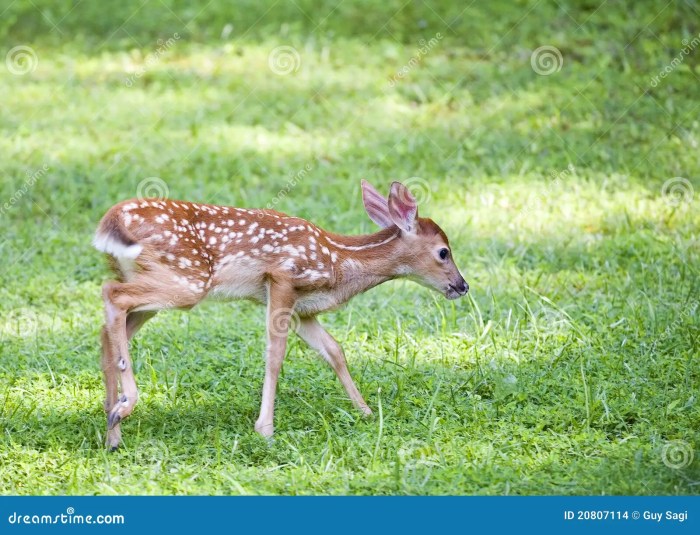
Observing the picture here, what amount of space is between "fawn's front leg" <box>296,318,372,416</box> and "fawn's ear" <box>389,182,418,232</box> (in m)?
0.77

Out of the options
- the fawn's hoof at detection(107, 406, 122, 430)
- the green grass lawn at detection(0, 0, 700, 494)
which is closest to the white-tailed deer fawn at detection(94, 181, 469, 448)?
the fawn's hoof at detection(107, 406, 122, 430)

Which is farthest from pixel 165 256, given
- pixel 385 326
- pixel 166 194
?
pixel 166 194

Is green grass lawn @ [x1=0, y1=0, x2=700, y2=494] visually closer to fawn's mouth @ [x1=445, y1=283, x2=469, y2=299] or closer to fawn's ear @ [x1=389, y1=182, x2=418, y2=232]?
fawn's mouth @ [x1=445, y1=283, x2=469, y2=299]

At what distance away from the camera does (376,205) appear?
682cm

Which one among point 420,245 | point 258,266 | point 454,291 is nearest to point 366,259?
point 420,245

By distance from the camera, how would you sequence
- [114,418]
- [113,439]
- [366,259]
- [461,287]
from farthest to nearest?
[461,287] < [366,259] < [113,439] < [114,418]

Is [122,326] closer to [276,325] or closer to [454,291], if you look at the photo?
[276,325]

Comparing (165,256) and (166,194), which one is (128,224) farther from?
→ (166,194)

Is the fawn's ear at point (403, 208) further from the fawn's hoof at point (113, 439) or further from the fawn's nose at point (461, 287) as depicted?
the fawn's hoof at point (113, 439)

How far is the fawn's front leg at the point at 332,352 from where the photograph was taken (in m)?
6.48

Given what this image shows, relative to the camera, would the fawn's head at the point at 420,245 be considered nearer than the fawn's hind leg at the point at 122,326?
No

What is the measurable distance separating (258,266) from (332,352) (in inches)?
26.4

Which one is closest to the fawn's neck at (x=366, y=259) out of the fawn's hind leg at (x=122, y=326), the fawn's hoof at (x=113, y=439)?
the fawn's hind leg at (x=122, y=326)

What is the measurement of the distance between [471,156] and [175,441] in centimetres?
548
